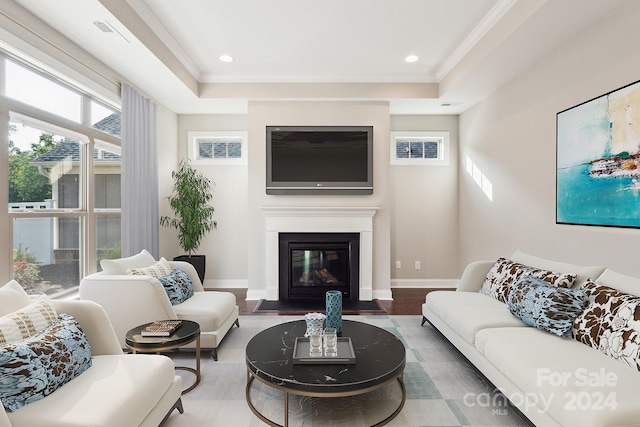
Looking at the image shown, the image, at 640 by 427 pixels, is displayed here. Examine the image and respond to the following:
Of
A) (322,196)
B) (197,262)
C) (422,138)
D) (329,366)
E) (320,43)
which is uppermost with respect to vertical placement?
(320,43)

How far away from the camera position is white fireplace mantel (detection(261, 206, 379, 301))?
4.68 metres

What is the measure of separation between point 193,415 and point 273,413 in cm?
48

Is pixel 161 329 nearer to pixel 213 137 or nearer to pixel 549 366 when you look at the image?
pixel 549 366

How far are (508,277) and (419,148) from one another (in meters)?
2.87

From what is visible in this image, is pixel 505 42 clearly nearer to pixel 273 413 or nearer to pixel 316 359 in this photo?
pixel 316 359

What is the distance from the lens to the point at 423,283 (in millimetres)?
5387

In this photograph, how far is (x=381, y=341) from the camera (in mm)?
2424

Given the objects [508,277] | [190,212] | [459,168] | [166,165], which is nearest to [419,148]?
Answer: [459,168]

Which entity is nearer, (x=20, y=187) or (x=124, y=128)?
(x=20, y=187)

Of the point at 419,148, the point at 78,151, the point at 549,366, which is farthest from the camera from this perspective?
the point at 419,148

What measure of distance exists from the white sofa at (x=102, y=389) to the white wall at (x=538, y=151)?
3.13 meters

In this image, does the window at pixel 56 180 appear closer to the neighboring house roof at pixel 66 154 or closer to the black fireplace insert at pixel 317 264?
the neighboring house roof at pixel 66 154

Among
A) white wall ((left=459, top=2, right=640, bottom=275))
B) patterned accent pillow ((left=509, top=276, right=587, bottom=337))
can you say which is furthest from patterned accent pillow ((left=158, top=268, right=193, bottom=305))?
white wall ((left=459, top=2, right=640, bottom=275))

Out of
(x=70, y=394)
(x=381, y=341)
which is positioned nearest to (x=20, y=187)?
(x=70, y=394)
